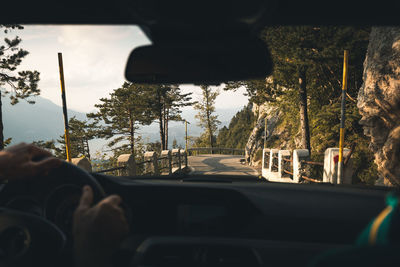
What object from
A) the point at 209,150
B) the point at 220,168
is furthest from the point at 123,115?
the point at 220,168

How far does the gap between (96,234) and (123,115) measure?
1625 inches

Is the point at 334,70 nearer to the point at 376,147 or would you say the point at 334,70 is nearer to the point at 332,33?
the point at 332,33

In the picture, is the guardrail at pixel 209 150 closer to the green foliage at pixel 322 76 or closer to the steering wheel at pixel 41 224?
the green foliage at pixel 322 76

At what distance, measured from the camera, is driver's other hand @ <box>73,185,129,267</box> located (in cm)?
105

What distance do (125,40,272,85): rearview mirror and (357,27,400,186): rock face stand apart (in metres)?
8.90

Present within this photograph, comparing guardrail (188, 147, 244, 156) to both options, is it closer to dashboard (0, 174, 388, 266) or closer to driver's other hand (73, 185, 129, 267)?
dashboard (0, 174, 388, 266)

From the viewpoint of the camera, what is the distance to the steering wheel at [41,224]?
143cm

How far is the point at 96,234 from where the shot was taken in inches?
42.3

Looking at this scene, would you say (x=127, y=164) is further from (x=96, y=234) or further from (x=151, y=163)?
(x=96, y=234)

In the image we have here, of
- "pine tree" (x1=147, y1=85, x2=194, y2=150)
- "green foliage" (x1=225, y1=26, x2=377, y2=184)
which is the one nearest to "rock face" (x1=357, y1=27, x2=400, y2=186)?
"green foliage" (x1=225, y1=26, x2=377, y2=184)

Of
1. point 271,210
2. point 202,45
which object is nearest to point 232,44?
point 202,45

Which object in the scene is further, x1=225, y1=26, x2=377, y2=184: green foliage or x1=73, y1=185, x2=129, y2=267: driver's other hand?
x1=225, y1=26, x2=377, y2=184: green foliage

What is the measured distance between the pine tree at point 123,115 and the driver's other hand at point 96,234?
37.9 metres

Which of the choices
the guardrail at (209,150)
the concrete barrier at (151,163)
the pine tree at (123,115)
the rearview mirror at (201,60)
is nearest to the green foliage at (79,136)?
the pine tree at (123,115)
